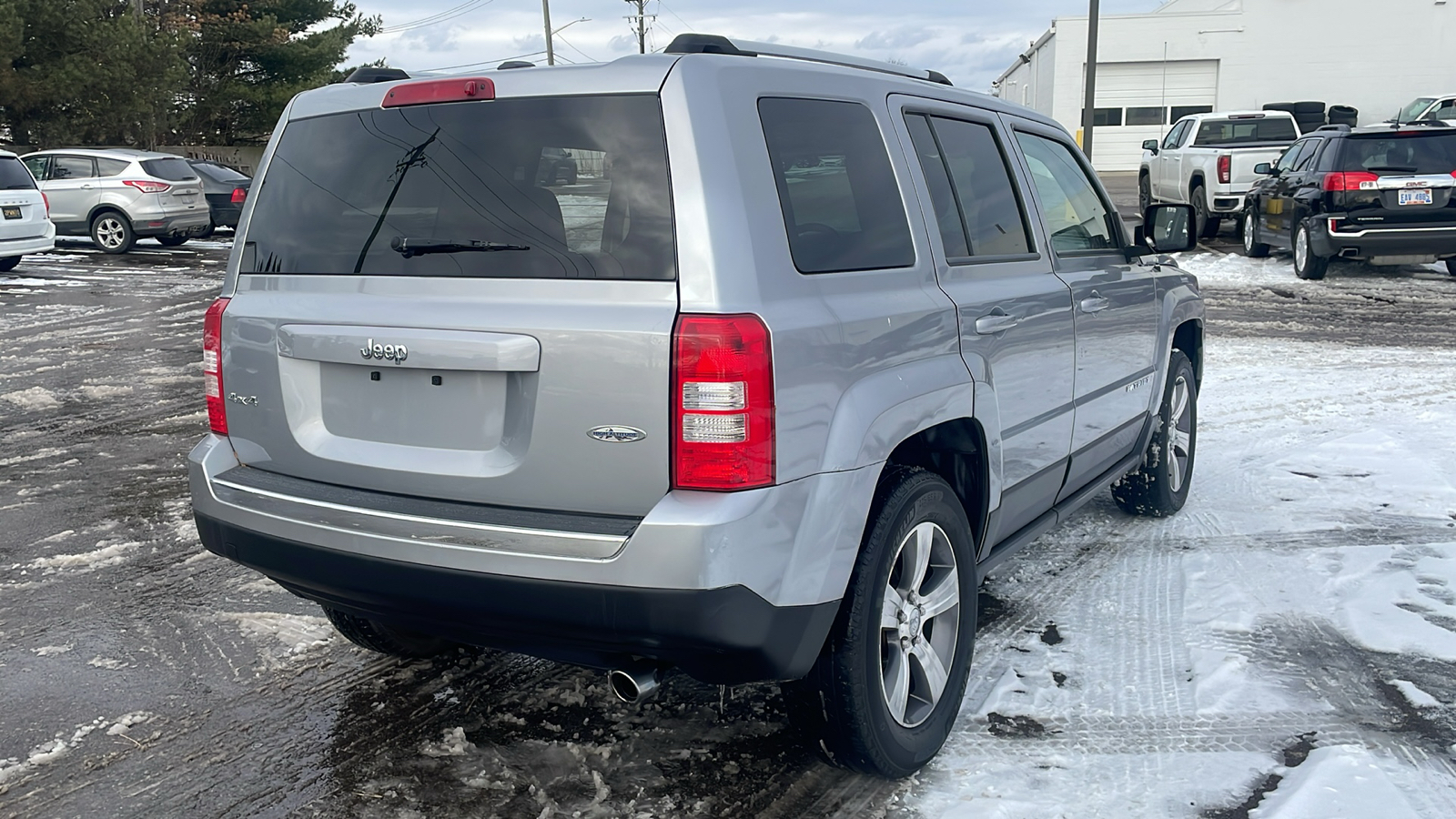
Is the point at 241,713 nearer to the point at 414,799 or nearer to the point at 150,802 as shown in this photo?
the point at 150,802

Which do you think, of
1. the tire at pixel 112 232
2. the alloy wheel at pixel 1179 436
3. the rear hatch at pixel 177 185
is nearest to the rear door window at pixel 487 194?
the alloy wheel at pixel 1179 436

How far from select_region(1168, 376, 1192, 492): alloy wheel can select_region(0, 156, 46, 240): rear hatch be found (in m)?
15.2

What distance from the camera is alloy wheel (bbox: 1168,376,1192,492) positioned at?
→ 568 cm

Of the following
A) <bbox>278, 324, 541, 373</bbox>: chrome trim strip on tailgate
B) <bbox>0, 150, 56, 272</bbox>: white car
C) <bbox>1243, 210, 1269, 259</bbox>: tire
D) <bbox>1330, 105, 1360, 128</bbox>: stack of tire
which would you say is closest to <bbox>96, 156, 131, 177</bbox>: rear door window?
<bbox>0, 150, 56, 272</bbox>: white car

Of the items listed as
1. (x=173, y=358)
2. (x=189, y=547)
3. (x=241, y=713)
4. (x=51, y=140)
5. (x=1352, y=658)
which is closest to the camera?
(x=241, y=713)

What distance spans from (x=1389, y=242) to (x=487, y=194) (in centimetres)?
1328

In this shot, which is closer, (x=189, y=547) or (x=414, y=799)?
(x=414, y=799)

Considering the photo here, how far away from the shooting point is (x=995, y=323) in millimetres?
3512

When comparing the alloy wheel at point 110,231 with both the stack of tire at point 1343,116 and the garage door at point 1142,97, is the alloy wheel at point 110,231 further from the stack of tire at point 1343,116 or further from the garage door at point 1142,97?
the garage door at point 1142,97

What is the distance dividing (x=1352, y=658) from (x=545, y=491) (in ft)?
9.39

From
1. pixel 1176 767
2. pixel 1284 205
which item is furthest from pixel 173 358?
pixel 1284 205

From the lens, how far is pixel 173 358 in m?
9.97

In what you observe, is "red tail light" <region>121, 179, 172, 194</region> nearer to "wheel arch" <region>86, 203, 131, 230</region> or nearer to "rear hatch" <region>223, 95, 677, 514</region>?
"wheel arch" <region>86, 203, 131, 230</region>

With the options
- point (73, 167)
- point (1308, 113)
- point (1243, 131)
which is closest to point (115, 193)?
point (73, 167)
